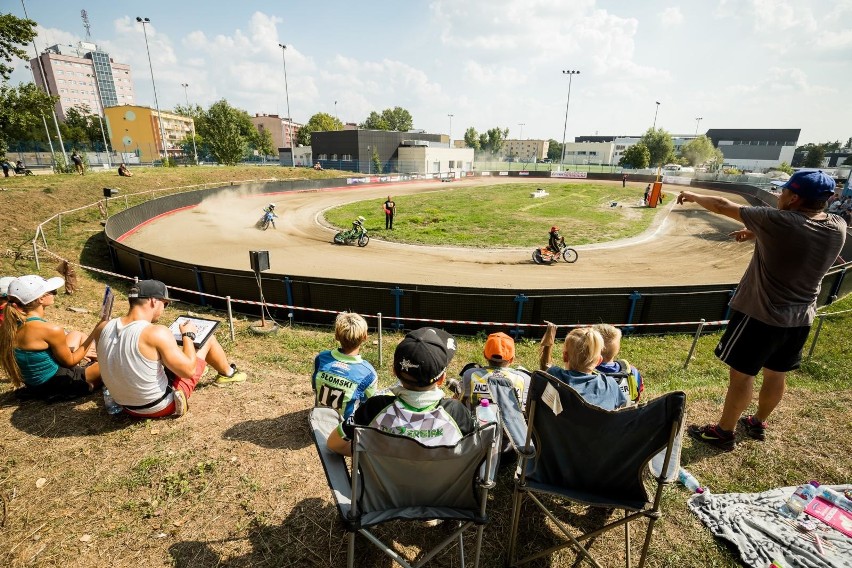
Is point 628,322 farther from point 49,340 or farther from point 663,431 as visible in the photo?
point 49,340

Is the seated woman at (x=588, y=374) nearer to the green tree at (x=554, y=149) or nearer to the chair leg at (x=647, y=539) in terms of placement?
the chair leg at (x=647, y=539)

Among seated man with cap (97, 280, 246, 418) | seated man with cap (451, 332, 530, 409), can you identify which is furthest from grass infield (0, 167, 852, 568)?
seated man with cap (451, 332, 530, 409)

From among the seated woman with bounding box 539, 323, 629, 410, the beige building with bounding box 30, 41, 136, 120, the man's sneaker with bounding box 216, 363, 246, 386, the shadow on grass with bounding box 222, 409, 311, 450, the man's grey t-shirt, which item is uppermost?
the beige building with bounding box 30, 41, 136, 120

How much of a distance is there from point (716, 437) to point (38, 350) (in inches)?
269

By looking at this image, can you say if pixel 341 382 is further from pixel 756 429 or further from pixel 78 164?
pixel 78 164

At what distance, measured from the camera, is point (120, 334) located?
359 centimetres

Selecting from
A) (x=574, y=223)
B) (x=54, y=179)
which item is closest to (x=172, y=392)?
(x=574, y=223)

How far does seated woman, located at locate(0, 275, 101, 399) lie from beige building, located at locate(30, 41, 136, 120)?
155406 mm

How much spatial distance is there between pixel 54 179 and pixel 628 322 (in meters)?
34.5

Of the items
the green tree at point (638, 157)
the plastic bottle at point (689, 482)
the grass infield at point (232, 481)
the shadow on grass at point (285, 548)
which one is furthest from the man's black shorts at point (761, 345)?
the green tree at point (638, 157)

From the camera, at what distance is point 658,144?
90.9m

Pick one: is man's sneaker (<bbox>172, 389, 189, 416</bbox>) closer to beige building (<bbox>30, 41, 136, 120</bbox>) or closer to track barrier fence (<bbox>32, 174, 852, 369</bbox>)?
track barrier fence (<bbox>32, 174, 852, 369</bbox>)

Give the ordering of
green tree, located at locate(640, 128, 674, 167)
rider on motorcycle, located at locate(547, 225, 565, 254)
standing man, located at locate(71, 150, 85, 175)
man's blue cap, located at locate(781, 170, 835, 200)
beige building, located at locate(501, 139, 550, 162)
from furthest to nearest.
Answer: beige building, located at locate(501, 139, 550, 162) → green tree, located at locate(640, 128, 674, 167) → standing man, located at locate(71, 150, 85, 175) → rider on motorcycle, located at locate(547, 225, 565, 254) → man's blue cap, located at locate(781, 170, 835, 200)

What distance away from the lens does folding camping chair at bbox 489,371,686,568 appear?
8.05ft
